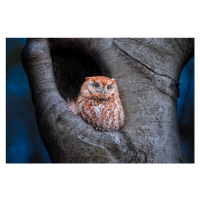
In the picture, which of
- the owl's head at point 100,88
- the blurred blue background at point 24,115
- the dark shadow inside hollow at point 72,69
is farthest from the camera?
the dark shadow inside hollow at point 72,69

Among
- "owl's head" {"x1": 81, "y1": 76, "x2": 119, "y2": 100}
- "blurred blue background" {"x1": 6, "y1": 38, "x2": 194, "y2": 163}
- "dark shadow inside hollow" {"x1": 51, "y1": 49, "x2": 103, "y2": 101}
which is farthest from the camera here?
"dark shadow inside hollow" {"x1": 51, "y1": 49, "x2": 103, "y2": 101}

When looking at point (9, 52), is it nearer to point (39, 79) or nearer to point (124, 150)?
point (39, 79)

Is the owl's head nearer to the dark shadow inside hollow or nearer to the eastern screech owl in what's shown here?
the eastern screech owl

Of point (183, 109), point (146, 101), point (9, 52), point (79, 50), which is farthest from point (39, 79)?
point (183, 109)

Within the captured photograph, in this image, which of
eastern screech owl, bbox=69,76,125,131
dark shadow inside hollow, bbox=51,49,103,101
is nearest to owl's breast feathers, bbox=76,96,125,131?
eastern screech owl, bbox=69,76,125,131

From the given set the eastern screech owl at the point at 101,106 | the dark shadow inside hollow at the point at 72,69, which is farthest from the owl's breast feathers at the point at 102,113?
the dark shadow inside hollow at the point at 72,69

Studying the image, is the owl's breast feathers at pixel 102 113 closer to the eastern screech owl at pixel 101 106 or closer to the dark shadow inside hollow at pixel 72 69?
the eastern screech owl at pixel 101 106

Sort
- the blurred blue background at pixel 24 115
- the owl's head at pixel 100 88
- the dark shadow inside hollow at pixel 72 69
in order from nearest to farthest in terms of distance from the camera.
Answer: the owl's head at pixel 100 88
the blurred blue background at pixel 24 115
the dark shadow inside hollow at pixel 72 69
